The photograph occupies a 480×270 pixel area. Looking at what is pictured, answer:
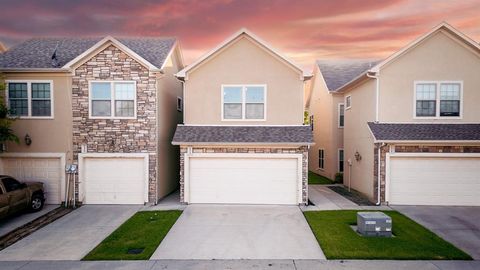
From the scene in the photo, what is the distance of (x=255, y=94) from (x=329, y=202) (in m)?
6.28

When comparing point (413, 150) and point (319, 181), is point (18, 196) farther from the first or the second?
point (319, 181)

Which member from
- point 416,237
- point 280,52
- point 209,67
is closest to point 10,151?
point 209,67

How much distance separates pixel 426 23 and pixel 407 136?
683 cm

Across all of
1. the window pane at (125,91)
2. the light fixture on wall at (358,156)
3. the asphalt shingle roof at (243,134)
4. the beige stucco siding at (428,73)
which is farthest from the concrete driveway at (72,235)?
the beige stucco siding at (428,73)

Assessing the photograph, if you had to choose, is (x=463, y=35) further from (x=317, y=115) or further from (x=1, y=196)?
(x=1, y=196)

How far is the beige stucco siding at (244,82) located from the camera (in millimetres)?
13711

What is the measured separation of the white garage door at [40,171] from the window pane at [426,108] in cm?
1713

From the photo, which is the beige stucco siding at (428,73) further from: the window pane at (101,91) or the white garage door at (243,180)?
the window pane at (101,91)

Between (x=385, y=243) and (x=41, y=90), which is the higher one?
(x=41, y=90)

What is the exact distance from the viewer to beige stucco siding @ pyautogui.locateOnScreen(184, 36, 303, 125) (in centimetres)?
1371

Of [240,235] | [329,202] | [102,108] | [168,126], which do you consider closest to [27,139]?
[102,108]

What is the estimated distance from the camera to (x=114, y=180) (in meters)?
13.7

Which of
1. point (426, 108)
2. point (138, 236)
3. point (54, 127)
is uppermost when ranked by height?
point (426, 108)

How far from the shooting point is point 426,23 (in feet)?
50.4
